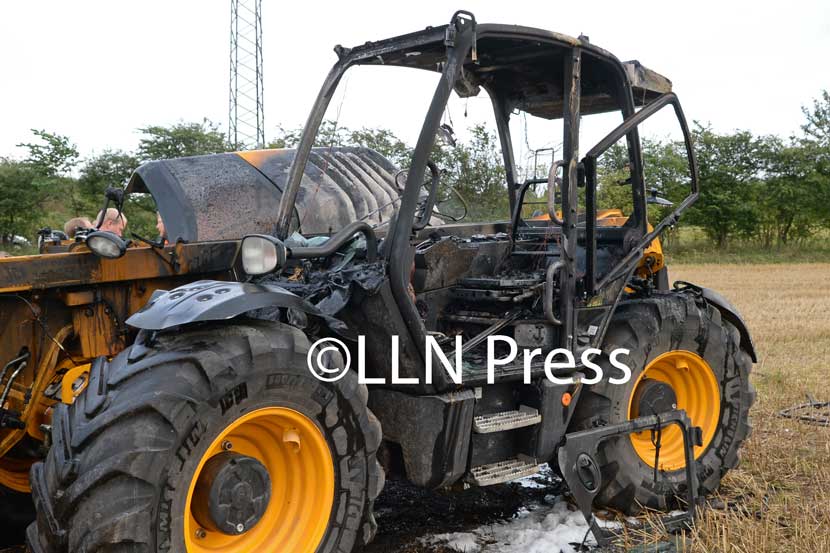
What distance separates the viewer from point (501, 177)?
221 inches

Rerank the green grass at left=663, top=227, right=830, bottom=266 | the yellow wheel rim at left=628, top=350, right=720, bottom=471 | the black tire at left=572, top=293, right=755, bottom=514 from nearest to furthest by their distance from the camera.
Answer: the black tire at left=572, top=293, right=755, bottom=514, the yellow wheel rim at left=628, top=350, right=720, bottom=471, the green grass at left=663, top=227, right=830, bottom=266

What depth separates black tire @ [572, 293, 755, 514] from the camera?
479 centimetres

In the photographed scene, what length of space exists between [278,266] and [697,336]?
3.02 metres

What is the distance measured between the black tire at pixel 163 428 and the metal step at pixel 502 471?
812 millimetres

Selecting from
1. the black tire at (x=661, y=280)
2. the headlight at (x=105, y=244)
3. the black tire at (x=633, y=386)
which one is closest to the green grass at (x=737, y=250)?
the black tire at (x=661, y=280)

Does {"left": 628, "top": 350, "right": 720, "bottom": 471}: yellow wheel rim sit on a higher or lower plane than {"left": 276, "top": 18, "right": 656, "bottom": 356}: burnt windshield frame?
lower

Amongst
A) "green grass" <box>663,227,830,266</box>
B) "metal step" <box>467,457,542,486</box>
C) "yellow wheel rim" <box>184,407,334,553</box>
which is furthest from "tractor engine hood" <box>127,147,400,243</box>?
"green grass" <box>663,227,830,266</box>

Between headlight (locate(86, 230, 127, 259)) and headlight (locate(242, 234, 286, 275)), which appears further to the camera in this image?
headlight (locate(86, 230, 127, 259))

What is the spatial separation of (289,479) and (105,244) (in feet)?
6.68

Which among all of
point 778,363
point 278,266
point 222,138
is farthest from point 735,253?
point 278,266

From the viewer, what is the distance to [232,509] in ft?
10.4

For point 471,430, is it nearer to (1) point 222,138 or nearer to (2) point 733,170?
(1) point 222,138

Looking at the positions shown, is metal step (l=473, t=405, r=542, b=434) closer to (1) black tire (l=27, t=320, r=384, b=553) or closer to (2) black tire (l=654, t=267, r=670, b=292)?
(1) black tire (l=27, t=320, r=384, b=553)

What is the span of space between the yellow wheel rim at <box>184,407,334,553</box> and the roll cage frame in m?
0.75
